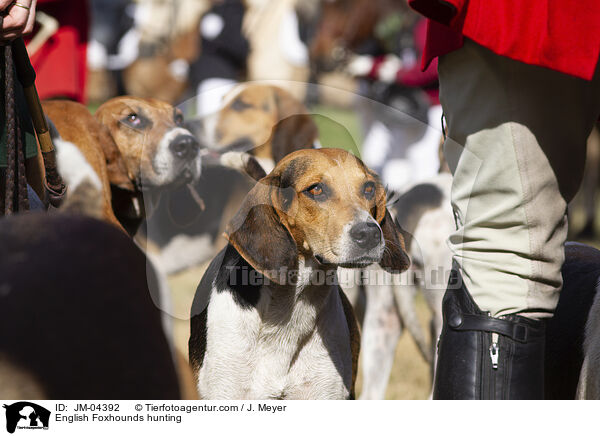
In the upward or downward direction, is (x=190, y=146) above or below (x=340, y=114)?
below

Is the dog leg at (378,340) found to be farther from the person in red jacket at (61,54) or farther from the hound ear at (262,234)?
the person in red jacket at (61,54)

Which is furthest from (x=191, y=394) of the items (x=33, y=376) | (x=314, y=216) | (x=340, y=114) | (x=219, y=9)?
(x=219, y=9)

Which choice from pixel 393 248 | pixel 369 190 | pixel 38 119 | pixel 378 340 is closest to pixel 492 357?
pixel 393 248

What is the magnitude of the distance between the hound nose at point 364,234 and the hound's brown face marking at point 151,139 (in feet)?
1.78

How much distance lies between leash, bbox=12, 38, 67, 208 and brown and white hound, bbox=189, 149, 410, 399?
22.9 inches

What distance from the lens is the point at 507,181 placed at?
1941 millimetres

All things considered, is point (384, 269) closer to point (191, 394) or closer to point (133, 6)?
point (191, 394)

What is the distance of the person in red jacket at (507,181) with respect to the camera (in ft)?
6.31

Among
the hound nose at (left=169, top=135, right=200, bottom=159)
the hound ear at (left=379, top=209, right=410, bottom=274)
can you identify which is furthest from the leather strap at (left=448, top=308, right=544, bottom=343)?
the hound nose at (left=169, top=135, right=200, bottom=159)

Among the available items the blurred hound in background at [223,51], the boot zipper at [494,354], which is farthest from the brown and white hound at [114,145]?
the blurred hound in background at [223,51]

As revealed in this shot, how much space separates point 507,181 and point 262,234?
0.66 metres

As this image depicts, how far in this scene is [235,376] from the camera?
2186 millimetres

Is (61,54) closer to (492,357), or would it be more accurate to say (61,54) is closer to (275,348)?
(275,348)
